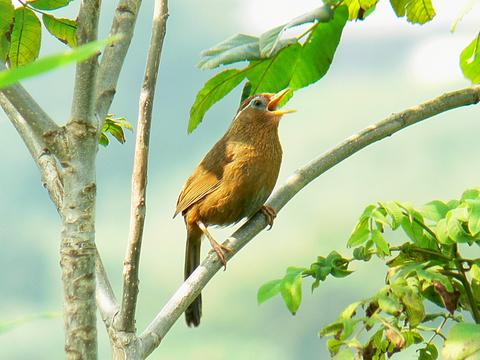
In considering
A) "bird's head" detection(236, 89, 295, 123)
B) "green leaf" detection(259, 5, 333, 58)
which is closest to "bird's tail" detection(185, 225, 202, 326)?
"bird's head" detection(236, 89, 295, 123)

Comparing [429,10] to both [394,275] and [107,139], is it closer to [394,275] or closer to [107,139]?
[394,275]

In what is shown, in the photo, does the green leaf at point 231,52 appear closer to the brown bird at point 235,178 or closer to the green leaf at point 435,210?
the green leaf at point 435,210

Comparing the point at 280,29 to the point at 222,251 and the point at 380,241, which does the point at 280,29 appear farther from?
the point at 222,251

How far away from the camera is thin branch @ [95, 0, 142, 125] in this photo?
1.97 meters

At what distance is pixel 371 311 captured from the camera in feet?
6.52

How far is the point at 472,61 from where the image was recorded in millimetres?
2182

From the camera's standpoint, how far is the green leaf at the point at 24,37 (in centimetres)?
220

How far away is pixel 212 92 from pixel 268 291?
1.93ft

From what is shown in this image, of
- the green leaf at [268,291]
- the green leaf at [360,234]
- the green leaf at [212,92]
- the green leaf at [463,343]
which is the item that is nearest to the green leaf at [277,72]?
the green leaf at [212,92]

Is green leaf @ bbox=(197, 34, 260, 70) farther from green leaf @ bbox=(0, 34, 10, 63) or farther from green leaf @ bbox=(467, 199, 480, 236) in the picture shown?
green leaf @ bbox=(0, 34, 10, 63)

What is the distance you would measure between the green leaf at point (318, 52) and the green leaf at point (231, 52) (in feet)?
1.67

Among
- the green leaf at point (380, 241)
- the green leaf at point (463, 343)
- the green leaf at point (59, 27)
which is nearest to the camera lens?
the green leaf at point (463, 343)

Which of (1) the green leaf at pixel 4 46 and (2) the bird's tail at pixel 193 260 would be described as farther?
(2) the bird's tail at pixel 193 260

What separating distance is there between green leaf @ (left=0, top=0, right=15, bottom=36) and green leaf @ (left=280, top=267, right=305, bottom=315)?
1.14 m
